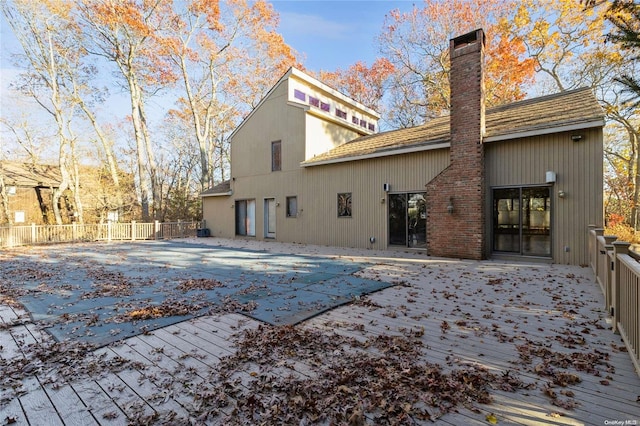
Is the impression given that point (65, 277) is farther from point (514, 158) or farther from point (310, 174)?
point (514, 158)

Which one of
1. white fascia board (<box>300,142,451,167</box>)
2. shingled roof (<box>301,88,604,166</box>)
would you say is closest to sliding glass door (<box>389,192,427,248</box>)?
white fascia board (<box>300,142,451,167</box>)

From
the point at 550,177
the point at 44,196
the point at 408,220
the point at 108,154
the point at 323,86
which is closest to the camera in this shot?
the point at 550,177

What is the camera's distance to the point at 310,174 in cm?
1294

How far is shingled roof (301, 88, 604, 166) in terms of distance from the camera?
740cm

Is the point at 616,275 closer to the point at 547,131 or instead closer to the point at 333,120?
the point at 547,131

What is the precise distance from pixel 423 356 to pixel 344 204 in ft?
30.1

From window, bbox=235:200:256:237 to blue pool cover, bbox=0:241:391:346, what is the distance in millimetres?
6615

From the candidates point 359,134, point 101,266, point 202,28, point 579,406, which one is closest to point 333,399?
point 579,406

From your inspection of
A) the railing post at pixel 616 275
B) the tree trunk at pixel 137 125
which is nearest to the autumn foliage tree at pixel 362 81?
the tree trunk at pixel 137 125

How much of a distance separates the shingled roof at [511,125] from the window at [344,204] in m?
1.34

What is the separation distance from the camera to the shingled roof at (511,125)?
7.40m

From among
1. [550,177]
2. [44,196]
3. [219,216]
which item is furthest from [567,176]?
[44,196]

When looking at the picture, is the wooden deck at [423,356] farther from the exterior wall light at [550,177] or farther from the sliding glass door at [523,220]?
the exterior wall light at [550,177]

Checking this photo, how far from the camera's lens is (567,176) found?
7.45 m
